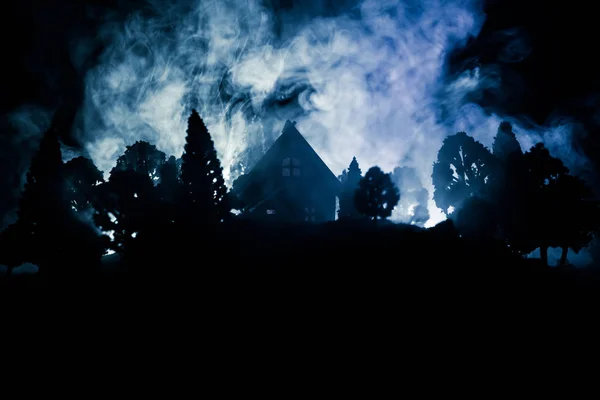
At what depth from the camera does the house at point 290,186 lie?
132 ft

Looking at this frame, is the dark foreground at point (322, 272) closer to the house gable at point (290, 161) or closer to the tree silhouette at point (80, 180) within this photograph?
the tree silhouette at point (80, 180)

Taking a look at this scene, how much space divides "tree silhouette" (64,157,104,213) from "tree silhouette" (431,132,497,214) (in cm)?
4429

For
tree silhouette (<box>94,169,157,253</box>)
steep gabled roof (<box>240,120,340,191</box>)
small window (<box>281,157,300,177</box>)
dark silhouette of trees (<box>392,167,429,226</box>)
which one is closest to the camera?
tree silhouette (<box>94,169,157,253</box>)

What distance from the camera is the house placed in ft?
132

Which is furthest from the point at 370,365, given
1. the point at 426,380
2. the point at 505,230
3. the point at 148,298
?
the point at 505,230

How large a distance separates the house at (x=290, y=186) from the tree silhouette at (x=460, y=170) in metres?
16.0

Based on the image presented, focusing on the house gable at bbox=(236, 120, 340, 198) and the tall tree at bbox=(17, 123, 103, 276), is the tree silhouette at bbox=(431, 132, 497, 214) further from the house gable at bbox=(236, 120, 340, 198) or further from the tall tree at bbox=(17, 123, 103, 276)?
the tall tree at bbox=(17, 123, 103, 276)

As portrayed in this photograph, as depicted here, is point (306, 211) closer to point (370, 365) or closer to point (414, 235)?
point (414, 235)

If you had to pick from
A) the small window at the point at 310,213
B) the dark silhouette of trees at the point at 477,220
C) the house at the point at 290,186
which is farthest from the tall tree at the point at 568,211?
the small window at the point at 310,213

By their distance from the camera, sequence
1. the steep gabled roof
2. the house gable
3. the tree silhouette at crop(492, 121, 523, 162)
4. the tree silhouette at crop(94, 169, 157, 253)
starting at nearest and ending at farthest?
the tree silhouette at crop(94, 169, 157, 253), the house gable, the steep gabled roof, the tree silhouette at crop(492, 121, 523, 162)

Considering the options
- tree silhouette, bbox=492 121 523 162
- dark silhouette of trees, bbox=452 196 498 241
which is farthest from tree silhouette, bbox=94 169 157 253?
tree silhouette, bbox=492 121 523 162

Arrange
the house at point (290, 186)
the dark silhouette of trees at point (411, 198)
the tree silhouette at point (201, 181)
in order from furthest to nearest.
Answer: the dark silhouette of trees at point (411, 198) < the house at point (290, 186) < the tree silhouette at point (201, 181)

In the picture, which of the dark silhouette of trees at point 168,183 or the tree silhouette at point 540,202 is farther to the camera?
the dark silhouette of trees at point 168,183

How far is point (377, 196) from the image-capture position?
105 ft
